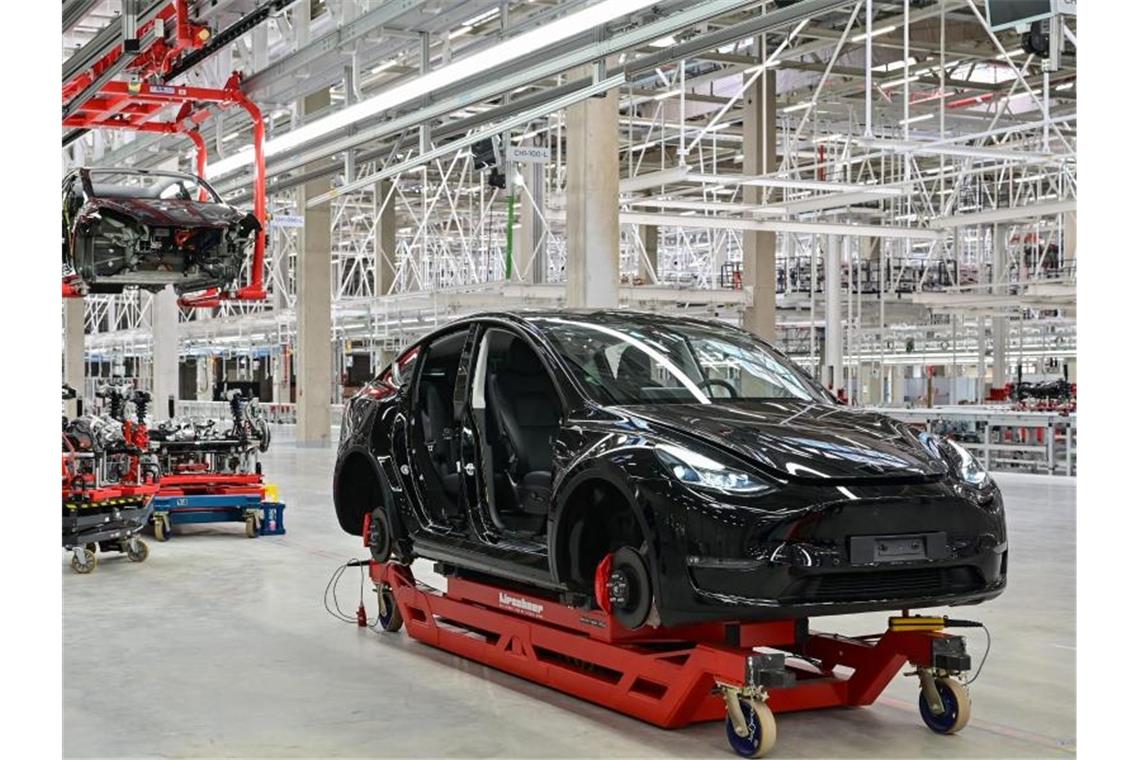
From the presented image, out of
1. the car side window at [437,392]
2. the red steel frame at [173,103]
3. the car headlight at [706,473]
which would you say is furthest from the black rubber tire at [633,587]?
the red steel frame at [173,103]

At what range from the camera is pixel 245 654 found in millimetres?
6215

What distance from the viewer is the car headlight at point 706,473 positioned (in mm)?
4539

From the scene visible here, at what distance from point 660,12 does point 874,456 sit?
4.66m

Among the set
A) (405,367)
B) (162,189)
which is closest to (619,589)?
(405,367)

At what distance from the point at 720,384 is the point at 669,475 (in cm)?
105

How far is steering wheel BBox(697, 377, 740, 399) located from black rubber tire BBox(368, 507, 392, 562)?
1974 mm

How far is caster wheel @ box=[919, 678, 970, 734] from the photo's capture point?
4.86 metres

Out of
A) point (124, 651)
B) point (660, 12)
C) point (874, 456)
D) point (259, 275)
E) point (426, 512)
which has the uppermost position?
point (660, 12)

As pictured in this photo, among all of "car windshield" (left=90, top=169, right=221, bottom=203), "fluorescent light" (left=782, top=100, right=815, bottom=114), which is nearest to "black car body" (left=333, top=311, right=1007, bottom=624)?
"car windshield" (left=90, top=169, right=221, bottom=203)

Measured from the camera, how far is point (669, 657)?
492 centimetres

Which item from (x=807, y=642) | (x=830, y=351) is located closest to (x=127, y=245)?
(x=807, y=642)

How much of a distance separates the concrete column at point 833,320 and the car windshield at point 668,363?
52.5ft

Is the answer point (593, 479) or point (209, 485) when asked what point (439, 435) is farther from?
point (209, 485)

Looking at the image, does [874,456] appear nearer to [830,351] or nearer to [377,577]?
[377,577]
